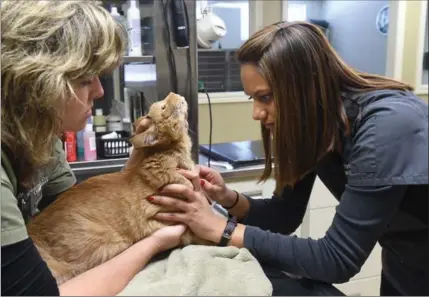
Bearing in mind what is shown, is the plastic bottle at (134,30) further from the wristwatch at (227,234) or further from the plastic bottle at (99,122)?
the wristwatch at (227,234)

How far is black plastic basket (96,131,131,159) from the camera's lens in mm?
1577

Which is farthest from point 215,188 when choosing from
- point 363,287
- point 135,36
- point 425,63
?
point 425,63

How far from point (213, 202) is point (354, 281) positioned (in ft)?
3.87

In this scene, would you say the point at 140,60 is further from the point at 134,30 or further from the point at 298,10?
the point at 298,10

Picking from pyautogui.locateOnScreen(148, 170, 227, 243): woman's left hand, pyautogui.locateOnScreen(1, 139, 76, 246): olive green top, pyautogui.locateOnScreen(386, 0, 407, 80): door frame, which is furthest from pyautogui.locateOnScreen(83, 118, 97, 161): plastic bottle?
pyautogui.locateOnScreen(386, 0, 407, 80): door frame

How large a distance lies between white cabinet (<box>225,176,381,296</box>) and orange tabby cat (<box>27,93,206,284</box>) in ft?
2.16


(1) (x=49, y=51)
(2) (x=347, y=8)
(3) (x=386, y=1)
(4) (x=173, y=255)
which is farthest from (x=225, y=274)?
(2) (x=347, y=8)

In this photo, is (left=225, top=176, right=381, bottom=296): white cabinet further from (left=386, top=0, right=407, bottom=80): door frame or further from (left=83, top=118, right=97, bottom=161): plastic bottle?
(left=386, top=0, right=407, bottom=80): door frame

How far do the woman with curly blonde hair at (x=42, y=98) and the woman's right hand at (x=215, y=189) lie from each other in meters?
0.32

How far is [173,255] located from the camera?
89 cm

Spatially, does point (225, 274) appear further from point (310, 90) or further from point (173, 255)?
point (310, 90)

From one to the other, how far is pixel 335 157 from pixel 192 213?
38 cm

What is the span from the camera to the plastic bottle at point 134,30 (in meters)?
1.66

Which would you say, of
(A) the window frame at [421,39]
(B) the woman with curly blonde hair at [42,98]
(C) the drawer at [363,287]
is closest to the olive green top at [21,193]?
(B) the woman with curly blonde hair at [42,98]
